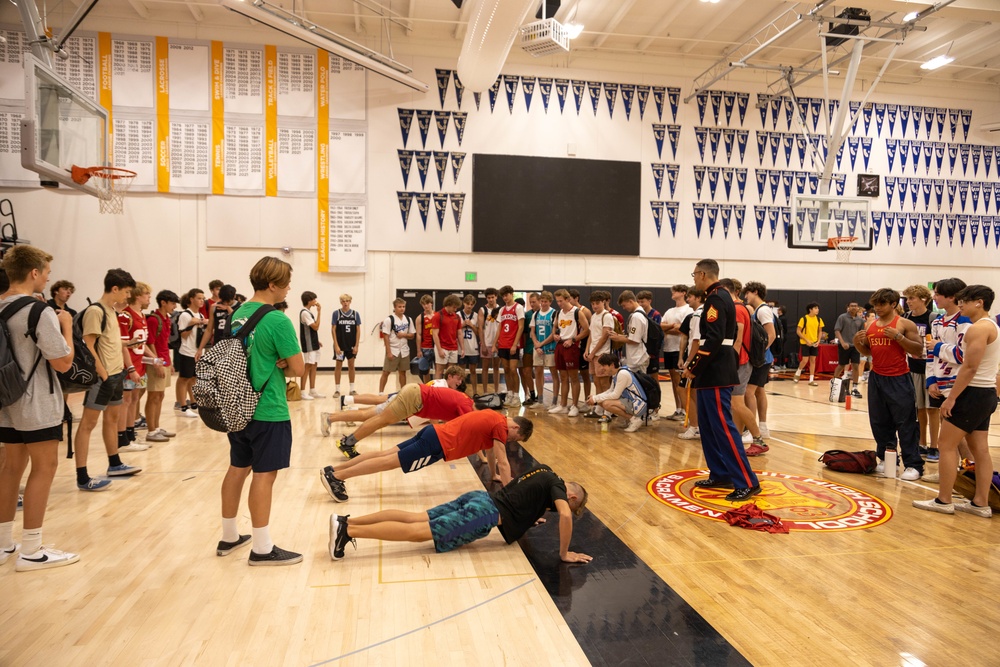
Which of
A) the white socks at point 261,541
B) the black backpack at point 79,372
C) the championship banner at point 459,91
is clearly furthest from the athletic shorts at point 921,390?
the championship banner at point 459,91

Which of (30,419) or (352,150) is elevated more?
(352,150)

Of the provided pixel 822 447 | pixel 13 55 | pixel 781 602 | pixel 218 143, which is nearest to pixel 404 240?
pixel 218 143

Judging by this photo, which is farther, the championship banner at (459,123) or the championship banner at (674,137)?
the championship banner at (674,137)

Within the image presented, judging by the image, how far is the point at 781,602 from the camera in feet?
11.1

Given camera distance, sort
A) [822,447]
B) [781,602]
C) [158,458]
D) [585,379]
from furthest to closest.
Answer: [585,379], [822,447], [158,458], [781,602]

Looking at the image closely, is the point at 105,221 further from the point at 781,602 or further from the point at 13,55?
the point at 781,602

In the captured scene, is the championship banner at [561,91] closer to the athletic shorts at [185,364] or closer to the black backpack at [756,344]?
the black backpack at [756,344]

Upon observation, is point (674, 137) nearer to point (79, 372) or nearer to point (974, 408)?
point (974, 408)

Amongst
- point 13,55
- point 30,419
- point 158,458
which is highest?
point 13,55

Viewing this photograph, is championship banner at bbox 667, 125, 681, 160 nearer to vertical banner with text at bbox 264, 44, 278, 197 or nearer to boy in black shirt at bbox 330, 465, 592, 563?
vertical banner with text at bbox 264, 44, 278, 197

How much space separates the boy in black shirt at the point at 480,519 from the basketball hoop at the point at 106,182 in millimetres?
7851

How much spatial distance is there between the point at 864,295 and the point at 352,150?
13825 mm

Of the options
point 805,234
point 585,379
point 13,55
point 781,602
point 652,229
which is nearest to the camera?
point 781,602

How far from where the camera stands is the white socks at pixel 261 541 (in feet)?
12.2
